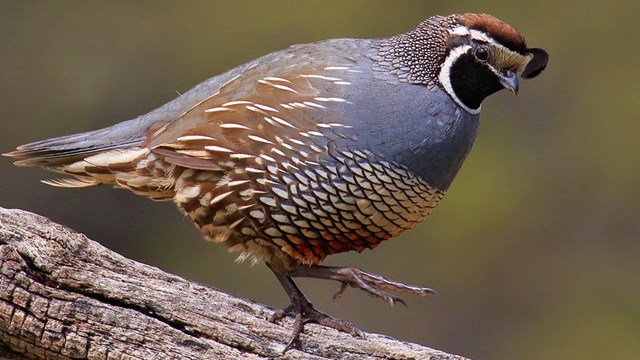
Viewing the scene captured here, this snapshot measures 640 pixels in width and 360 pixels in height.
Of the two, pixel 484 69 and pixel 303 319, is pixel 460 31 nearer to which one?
pixel 484 69

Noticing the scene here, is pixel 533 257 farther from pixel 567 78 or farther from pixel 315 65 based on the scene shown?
pixel 315 65

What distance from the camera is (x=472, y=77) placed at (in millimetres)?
4848

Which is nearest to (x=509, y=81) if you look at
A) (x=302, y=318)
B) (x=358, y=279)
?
(x=358, y=279)

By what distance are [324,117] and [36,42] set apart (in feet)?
15.4

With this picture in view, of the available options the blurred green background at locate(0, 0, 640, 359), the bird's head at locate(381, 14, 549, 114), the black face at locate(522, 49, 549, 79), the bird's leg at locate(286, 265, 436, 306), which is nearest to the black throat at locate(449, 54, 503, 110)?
the bird's head at locate(381, 14, 549, 114)

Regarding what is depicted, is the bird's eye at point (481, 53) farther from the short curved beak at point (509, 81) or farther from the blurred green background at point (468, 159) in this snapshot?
the blurred green background at point (468, 159)

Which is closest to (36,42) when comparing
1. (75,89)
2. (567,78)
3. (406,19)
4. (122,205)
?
(75,89)

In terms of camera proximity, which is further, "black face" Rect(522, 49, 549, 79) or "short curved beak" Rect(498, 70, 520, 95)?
"black face" Rect(522, 49, 549, 79)

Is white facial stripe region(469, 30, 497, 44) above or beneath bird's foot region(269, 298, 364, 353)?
above

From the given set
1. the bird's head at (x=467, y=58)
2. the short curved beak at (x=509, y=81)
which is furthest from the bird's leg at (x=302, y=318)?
the short curved beak at (x=509, y=81)

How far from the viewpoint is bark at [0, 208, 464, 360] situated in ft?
14.2

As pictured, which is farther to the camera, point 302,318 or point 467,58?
point 467,58

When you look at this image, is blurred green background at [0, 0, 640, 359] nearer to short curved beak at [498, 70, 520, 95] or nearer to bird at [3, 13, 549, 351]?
bird at [3, 13, 549, 351]

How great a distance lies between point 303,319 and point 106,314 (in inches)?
29.6
